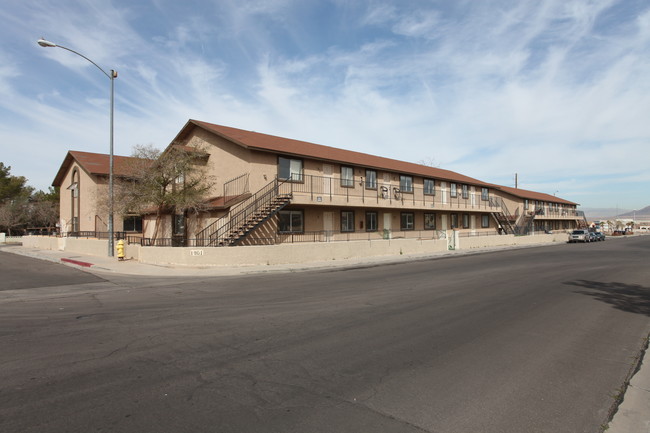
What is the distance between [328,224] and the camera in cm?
2452

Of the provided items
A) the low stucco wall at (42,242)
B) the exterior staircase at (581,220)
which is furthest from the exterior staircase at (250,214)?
the exterior staircase at (581,220)

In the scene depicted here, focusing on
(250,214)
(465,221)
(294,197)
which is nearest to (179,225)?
(250,214)

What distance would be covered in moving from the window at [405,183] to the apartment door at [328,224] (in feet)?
27.4

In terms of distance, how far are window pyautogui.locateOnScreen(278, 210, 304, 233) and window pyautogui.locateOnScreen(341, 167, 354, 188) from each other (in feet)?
14.6

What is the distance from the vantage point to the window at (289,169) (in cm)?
2267

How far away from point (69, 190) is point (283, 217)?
94.0 ft

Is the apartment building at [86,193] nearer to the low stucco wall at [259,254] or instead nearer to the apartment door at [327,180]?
the low stucco wall at [259,254]

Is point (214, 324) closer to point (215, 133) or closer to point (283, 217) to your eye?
point (283, 217)

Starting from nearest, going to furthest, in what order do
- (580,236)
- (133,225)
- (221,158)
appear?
(221,158), (133,225), (580,236)

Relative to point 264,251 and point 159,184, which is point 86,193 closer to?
point 159,184

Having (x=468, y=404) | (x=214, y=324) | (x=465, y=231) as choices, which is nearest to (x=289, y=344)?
(x=214, y=324)

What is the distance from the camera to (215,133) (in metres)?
23.5

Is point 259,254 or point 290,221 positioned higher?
point 290,221

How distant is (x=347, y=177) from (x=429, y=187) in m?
11.0
